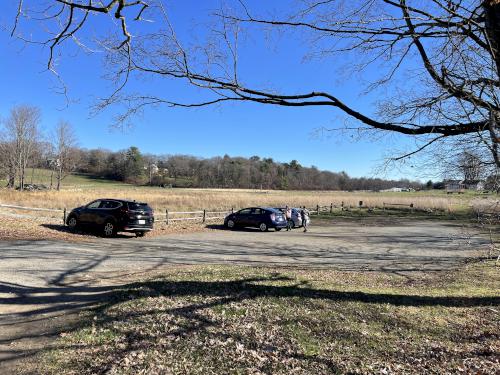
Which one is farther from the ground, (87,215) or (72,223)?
(87,215)

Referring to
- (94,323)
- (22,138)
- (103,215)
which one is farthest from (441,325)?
(22,138)

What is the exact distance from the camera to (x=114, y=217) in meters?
19.0

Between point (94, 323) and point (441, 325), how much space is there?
5.03 m

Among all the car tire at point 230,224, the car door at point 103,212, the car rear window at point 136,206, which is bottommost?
the car tire at point 230,224

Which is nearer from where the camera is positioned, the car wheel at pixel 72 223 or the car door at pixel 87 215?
the car door at pixel 87 215

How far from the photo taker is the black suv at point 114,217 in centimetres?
1892

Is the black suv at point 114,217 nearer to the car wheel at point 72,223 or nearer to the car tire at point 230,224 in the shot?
the car wheel at point 72,223

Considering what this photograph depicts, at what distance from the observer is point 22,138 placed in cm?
6738

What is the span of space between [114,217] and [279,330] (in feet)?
49.0

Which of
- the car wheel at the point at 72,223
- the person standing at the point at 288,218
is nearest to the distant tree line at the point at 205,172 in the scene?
the person standing at the point at 288,218

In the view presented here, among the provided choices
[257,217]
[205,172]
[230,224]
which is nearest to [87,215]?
[230,224]

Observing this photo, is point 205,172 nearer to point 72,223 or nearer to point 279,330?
point 72,223

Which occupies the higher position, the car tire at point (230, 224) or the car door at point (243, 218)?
the car door at point (243, 218)

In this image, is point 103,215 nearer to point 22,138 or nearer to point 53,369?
point 53,369
